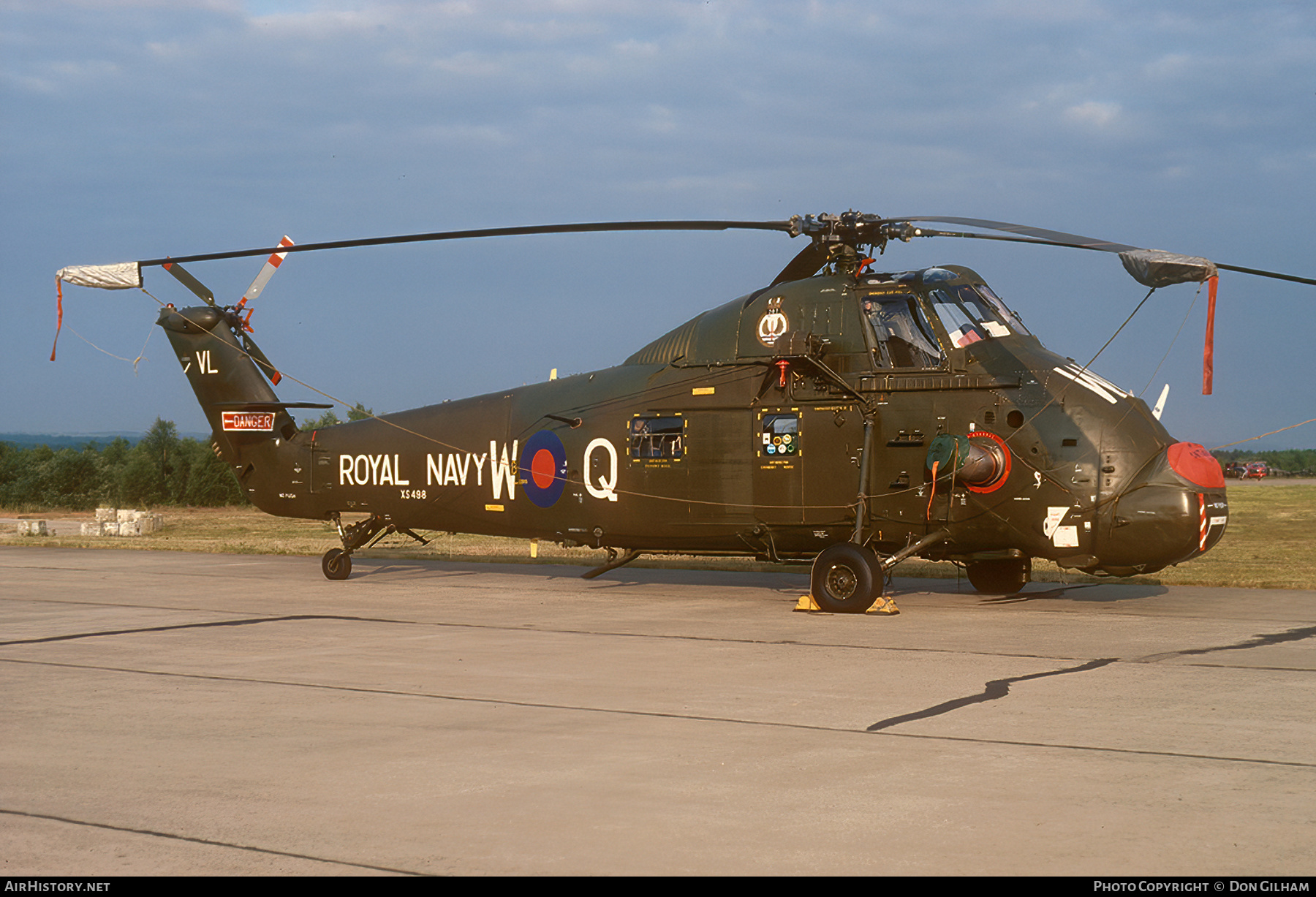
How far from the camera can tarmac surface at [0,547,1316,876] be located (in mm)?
5484

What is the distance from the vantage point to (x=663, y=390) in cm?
1673

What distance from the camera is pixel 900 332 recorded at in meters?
15.2

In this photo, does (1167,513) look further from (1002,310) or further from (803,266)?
(803,266)

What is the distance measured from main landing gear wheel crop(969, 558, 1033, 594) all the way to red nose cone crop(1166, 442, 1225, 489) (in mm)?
3386

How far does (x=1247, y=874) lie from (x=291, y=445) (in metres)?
17.4

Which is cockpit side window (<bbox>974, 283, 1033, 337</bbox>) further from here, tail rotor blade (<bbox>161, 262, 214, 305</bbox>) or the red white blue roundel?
tail rotor blade (<bbox>161, 262, 214, 305</bbox>)

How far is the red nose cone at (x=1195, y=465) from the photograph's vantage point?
1372 cm

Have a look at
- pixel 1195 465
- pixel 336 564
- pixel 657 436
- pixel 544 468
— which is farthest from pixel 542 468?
pixel 1195 465

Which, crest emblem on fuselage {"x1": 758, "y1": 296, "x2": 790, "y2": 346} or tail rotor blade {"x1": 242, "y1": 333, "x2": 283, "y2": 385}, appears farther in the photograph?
tail rotor blade {"x1": 242, "y1": 333, "x2": 283, "y2": 385}

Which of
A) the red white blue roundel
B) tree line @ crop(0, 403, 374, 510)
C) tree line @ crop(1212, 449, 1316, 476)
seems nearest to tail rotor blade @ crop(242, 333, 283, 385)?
the red white blue roundel

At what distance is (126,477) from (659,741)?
155ft

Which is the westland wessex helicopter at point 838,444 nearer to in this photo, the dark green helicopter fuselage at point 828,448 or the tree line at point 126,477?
the dark green helicopter fuselage at point 828,448

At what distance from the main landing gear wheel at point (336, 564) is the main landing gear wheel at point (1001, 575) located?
33.3ft

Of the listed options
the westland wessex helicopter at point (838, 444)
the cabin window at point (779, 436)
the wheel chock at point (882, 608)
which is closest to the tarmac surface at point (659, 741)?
the wheel chock at point (882, 608)
